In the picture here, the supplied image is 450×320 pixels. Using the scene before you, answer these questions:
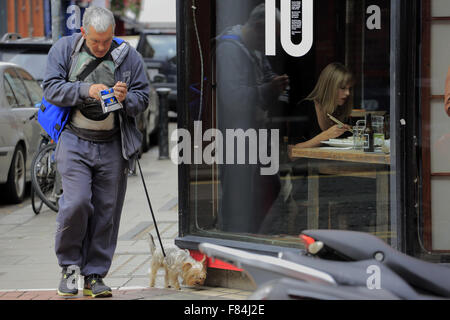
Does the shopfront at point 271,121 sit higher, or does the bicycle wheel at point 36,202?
the shopfront at point 271,121

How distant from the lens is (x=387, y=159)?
5.41m

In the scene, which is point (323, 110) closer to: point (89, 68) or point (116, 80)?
point (116, 80)

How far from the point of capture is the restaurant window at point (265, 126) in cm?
584

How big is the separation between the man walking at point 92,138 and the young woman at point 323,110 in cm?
117

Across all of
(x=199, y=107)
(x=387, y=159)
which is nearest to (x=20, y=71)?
(x=199, y=107)

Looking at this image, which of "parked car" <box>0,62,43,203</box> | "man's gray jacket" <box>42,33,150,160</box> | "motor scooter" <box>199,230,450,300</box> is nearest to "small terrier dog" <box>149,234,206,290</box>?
"man's gray jacket" <box>42,33,150,160</box>

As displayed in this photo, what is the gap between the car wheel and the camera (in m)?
10.3

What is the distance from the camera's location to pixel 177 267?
221 inches

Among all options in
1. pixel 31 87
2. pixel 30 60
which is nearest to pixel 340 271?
pixel 31 87

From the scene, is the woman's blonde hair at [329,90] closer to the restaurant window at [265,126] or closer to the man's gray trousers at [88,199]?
the restaurant window at [265,126]

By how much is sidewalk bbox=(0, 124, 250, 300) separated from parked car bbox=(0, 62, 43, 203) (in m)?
0.43

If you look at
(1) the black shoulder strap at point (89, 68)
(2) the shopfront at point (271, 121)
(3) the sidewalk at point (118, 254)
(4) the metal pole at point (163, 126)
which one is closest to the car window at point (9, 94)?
(3) the sidewalk at point (118, 254)

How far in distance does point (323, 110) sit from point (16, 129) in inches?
213

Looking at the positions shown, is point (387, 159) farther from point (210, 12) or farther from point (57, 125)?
point (57, 125)
